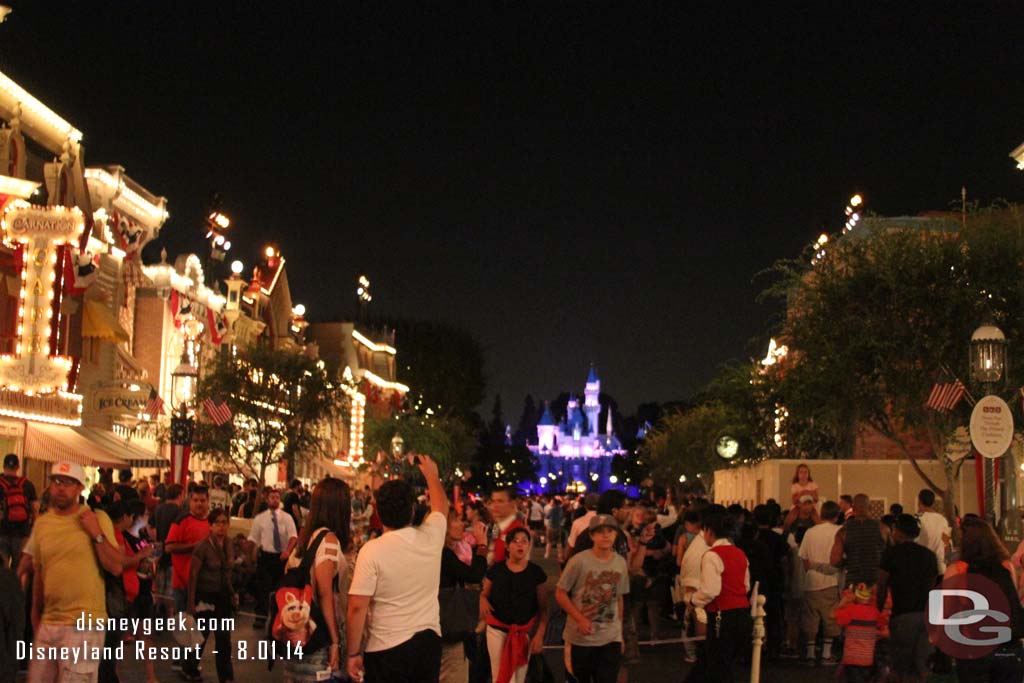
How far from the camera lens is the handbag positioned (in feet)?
A: 35.1

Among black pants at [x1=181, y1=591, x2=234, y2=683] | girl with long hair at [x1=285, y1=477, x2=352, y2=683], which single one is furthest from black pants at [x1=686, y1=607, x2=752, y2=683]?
black pants at [x1=181, y1=591, x2=234, y2=683]

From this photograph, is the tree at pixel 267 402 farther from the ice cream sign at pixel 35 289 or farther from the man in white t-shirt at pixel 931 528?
the man in white t-shirt at pixel 931 528

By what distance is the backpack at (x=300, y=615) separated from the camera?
8.38 m

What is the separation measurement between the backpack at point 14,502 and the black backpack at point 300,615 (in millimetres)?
7644

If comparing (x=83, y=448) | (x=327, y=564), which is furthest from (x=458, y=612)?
(x=83, y=448)

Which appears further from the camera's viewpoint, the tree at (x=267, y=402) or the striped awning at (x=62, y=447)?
the tree at (x=267, y=402)

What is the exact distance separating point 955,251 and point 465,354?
237 ft

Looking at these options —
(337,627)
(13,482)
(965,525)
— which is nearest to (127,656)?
(13,482)

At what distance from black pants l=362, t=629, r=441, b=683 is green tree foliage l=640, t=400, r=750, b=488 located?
4377cm

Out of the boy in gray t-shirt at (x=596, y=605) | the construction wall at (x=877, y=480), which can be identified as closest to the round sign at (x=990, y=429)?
the boy in gray t-shirt at (x=596, y=605)

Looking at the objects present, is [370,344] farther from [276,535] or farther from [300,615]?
[300,615]

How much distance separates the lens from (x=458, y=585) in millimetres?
10906

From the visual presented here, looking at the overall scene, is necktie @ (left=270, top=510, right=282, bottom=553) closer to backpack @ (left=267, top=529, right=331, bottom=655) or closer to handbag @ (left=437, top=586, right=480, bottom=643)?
handbag @ (left=437, top=586, right=480, bottom=643)

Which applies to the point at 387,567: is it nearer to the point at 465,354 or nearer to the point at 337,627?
the point at 337,627
